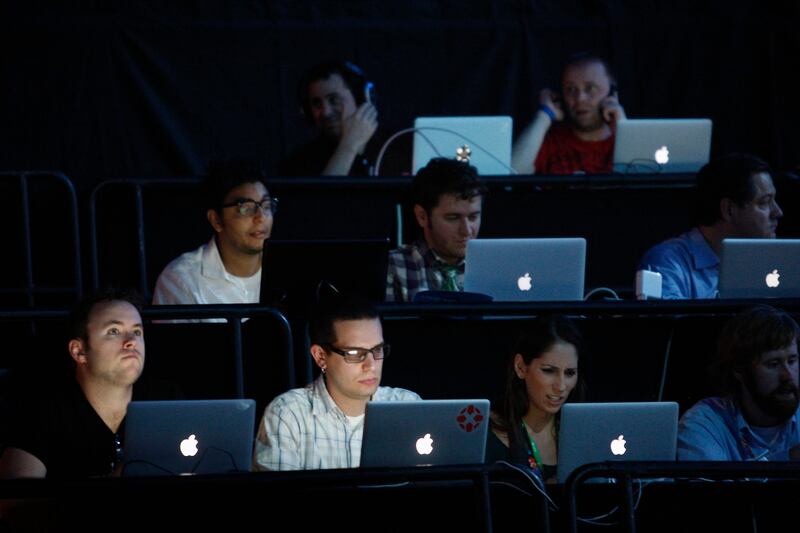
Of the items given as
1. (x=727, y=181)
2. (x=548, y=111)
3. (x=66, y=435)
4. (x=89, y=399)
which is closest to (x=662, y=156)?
(x=727, y=181)

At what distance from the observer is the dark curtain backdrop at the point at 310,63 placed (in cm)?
812

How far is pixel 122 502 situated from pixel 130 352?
0.68m

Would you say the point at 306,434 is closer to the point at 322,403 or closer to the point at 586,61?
the point at 322,403

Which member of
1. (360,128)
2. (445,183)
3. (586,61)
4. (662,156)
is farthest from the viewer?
(586,61)

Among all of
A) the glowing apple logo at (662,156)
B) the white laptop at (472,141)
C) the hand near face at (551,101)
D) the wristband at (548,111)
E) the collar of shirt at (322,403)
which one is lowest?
the collar of shirt at (322,403)

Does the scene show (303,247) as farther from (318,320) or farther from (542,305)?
(542,305)

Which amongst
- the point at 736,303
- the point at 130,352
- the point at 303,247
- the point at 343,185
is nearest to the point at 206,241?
the point at 343,185

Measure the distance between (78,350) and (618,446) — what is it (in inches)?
65.6

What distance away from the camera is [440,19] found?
→ 8461mm

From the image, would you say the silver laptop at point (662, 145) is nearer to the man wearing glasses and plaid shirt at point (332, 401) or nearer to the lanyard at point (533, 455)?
the lanyard at point (533, 455)

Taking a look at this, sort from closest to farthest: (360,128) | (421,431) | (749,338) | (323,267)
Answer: (421,431), (749,338), (323,267), (360,128)

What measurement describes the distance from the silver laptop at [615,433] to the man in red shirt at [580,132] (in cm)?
346

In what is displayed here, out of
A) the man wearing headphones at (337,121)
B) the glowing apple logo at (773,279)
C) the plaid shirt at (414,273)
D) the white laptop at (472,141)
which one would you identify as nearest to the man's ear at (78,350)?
the plaid shirt at (414,273)

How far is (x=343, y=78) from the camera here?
24.1ft
